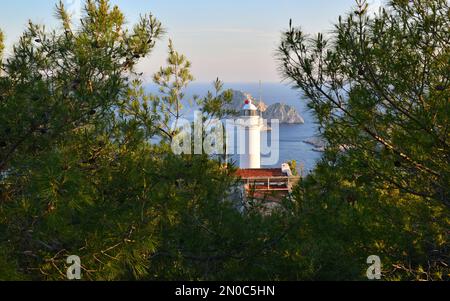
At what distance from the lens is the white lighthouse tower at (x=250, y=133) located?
84.9 feet

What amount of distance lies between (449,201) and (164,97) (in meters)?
6.91

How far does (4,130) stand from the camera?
4.08m

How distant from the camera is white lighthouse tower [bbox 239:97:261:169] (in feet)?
84.9

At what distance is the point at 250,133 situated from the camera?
2666 centimetres

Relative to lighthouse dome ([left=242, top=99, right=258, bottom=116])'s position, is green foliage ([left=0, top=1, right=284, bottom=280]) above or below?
below

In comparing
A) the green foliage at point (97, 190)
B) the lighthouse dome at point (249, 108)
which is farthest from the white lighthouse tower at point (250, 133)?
the green foliage at point (97, 190)

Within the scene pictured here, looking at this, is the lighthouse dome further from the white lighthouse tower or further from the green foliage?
the green foliage

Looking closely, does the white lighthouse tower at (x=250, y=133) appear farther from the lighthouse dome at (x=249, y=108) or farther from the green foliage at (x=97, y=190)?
the green foliage at (x=97, y=190)

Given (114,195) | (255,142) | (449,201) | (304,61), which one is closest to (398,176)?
A: (449,201)

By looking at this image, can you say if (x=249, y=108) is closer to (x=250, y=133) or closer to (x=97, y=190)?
(x=250, y=133)

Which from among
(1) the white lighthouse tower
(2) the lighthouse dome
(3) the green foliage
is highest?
(2) the lighthouse dome

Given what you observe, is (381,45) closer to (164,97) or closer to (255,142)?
(164,97)

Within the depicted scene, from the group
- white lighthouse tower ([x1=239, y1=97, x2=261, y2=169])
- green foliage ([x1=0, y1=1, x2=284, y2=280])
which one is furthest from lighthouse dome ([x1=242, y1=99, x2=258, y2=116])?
green foliage ([x1=0, y1=1, x2=284, y2=280])

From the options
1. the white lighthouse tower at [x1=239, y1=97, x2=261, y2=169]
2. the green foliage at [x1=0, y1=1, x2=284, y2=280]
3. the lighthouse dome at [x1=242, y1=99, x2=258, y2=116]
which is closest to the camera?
the green foliage at [x1=0, y1=1, x2=284, y2=280]
